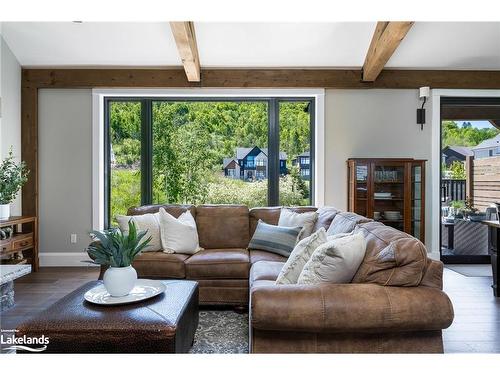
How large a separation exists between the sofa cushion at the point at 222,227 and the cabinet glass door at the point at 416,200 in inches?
85.5

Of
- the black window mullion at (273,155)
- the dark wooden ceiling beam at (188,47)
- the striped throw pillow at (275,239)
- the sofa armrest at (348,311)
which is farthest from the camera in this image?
the black window mullion at (273,155)

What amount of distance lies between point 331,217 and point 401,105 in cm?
242

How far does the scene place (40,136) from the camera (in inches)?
184

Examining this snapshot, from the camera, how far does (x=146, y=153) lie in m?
4.82

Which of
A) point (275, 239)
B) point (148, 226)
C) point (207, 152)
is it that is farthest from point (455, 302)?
point (207, 152)

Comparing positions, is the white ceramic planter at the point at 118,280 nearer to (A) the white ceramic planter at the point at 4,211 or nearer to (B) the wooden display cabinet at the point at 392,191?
(A) the white ceramic planter at the point at 4,211

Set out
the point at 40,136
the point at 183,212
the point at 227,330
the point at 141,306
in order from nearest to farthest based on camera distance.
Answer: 1. the point at 141,306
2. the point at 227,330
3. the point at 183,212
4. the point at 40,136

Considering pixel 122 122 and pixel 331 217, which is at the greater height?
pixel 122 122

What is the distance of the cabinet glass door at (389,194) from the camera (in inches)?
172

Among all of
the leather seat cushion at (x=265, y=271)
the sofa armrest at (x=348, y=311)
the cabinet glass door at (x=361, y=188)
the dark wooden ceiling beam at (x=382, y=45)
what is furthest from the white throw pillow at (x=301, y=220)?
the dark wooden ceiling beam at (x=382, y=45)

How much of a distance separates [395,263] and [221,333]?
1.43 meters

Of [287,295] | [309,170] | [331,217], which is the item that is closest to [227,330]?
[287,295]

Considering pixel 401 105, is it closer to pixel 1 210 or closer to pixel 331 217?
pixel 331 217

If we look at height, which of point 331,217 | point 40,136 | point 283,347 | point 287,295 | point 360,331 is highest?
point 40,136
